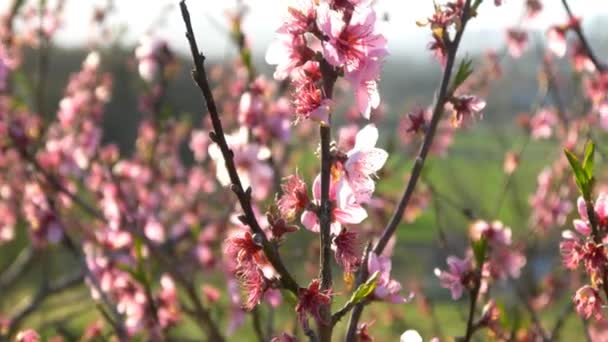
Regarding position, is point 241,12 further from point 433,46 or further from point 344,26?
point 344,26

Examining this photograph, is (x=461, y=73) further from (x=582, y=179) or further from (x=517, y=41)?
(x=517, y=41)

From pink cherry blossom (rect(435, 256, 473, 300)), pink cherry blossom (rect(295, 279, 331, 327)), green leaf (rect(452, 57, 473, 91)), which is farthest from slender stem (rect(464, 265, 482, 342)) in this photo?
pink cherry blossom (rect(295, 279, 331, 327))

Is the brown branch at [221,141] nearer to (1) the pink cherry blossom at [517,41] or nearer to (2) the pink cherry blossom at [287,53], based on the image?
(2) the pink cherry blossom at [287,53]

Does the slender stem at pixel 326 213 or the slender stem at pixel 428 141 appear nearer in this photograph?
the slender stem at pixel 326 213

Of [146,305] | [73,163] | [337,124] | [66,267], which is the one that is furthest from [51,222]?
[66,267]

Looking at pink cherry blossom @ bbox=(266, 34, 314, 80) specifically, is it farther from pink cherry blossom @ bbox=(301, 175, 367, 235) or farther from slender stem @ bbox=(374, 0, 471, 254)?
slender stem @ bbox=(374, 0, 471, 254)

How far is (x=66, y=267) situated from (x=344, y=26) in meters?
7.55

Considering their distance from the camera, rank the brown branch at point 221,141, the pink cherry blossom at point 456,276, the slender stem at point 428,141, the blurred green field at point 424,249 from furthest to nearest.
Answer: the blurred green field at point 424,249 < the pink cherry blossom at point 456,276 < the slender stem at point 428,141 < the brown branch at point 221,141

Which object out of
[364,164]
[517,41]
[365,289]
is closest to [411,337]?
[365,289]

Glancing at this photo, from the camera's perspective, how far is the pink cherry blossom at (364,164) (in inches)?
38.8

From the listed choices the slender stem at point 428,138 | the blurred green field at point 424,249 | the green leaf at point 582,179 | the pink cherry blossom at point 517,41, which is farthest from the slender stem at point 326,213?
the pink cherry blossom at point 517,41

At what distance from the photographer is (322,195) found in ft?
3.10

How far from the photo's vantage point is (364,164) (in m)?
1.01

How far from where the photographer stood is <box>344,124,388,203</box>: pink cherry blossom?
3.23ft
